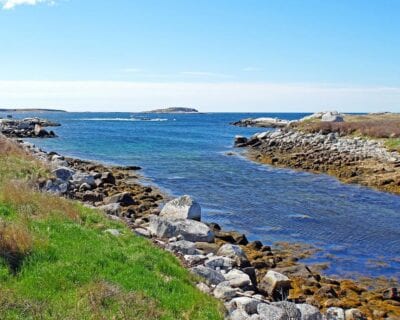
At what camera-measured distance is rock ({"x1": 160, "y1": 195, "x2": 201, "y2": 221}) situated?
17.8m

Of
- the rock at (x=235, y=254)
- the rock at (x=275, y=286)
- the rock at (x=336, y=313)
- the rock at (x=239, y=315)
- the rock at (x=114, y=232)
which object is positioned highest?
the rock at (x=114, y=232)

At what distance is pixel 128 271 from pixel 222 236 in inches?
328

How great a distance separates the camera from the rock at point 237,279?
11.0m

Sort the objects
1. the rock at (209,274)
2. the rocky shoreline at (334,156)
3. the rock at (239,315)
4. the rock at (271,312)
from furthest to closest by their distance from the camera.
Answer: the rocky shoreline at (334,156)
the rock at (209,274)
the rock at (271,312)
the rock at (239,315)

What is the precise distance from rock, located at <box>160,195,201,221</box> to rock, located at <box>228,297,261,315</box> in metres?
8.46

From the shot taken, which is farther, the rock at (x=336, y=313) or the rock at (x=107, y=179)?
the rock at (x=107, y=179)

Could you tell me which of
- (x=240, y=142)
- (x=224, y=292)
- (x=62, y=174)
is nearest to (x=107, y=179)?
(x=62, y=174)

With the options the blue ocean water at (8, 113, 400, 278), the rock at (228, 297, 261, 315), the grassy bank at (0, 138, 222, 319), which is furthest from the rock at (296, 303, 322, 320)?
the blue ocean water at (8, 113, 400, 278)

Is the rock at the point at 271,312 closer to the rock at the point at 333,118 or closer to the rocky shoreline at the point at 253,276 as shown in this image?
the rocky shoreline at the point at 253,276

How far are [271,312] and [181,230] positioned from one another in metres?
6.71

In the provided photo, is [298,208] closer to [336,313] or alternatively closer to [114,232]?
[336,313]

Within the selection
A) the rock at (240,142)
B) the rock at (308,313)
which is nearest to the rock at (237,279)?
the rock at (308,313)

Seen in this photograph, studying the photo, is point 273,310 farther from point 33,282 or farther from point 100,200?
point 100,200

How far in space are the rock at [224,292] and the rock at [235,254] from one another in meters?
2.97
